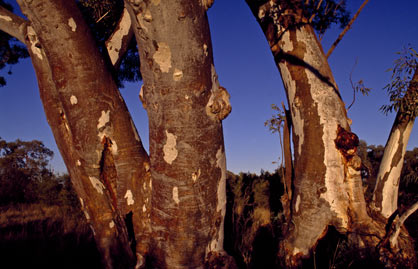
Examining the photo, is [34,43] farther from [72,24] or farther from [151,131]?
[151,131]

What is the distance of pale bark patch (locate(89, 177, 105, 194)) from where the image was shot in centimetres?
192

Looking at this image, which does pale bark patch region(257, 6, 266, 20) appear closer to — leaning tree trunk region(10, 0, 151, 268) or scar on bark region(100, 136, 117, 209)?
leaning tree trunk region(10, 0, 151, 268)

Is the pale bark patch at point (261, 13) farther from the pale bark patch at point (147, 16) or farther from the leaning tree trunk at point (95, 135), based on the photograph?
the pale bark patch at point (147, 16)

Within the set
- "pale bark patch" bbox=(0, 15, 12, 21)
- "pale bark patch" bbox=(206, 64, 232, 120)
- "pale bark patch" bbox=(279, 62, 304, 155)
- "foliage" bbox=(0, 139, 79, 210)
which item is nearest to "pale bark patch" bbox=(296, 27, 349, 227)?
"pale bark patch" bbox=(279, 62, 304, 155)

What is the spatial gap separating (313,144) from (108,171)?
76.5 inches

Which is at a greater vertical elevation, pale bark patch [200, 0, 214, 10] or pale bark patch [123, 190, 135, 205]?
pale bark patch [200, 0, 214, 10]

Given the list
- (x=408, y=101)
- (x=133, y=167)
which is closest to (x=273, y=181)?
(x=408, y=101)

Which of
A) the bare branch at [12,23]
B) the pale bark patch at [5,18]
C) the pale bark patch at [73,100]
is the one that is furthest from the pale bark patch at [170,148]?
the pale bark patch at [5,18]

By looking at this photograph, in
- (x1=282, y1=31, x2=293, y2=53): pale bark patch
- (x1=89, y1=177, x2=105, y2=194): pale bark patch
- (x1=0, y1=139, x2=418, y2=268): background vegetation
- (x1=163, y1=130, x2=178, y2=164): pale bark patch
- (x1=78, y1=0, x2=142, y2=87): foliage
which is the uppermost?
(x1=78, y1=0, x2=142, y2=87): foliage

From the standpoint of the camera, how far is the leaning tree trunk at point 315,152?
104 inches

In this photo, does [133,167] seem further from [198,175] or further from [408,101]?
[408,101]

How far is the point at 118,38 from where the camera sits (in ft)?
8.59

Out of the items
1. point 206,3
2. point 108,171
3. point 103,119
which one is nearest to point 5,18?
point 103,119

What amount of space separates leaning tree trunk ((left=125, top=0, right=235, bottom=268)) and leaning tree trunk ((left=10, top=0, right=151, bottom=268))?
0.30m
